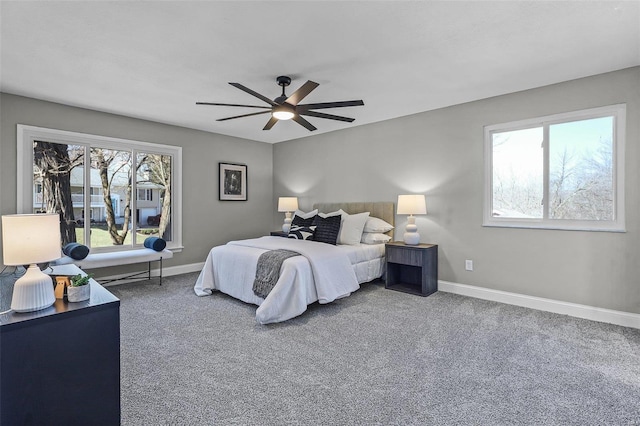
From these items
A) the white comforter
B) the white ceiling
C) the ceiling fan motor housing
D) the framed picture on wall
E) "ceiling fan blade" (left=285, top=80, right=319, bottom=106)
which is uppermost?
the white ceiling

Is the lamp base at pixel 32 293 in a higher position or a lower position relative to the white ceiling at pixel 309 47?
lower

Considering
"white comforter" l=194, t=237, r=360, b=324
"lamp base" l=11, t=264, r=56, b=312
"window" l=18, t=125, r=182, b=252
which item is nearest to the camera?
"lamp base" l=11, t=264, r=56, b=312

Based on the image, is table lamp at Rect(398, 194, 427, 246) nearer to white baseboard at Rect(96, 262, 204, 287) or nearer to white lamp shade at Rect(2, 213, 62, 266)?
white baseboard at Rect(96, 262, 204, 287)

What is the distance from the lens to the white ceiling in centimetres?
216

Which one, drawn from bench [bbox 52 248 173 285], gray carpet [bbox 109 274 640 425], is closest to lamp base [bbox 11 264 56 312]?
gray carpet [bbox 109 274 640 425]

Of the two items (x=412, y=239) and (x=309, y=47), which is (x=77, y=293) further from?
(x=412, y=239)

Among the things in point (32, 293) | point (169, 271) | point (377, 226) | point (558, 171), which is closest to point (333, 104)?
point (377, 226)

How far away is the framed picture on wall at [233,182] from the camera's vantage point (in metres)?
5.83

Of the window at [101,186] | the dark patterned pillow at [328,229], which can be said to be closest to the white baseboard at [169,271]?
the window at [101,186]

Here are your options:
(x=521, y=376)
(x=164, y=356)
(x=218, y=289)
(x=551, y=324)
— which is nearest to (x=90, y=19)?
(x=164, y=356)

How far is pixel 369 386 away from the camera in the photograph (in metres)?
2.08

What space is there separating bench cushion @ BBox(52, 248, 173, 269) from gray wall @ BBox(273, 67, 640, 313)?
290 cm

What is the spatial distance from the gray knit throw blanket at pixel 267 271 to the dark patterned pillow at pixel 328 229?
3.64 ft

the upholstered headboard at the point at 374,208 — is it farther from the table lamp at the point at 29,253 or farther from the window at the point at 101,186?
the table lamp at the point at 29,253
